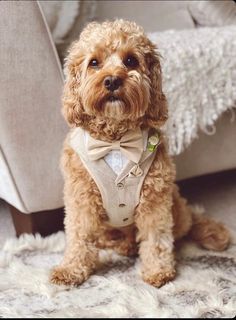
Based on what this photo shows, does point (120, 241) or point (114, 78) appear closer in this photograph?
point (114, 78)

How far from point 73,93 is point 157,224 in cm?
41

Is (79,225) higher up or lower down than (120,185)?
lower down

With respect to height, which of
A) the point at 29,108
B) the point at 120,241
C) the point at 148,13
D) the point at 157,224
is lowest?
the point at 120,241

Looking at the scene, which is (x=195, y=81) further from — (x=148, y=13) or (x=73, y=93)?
(x=148, y=13)

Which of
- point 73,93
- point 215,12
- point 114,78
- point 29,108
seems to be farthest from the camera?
point 215,12

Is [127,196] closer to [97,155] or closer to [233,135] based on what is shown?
[97,155]

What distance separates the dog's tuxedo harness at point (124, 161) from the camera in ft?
4.79

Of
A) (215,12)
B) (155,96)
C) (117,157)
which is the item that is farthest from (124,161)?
(215,12)

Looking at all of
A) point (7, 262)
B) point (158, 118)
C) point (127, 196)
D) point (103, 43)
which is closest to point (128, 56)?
point (103, 43)

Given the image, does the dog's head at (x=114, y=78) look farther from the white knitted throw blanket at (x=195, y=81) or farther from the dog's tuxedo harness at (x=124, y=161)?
the white knitted throw blanket at (x=195, y=81)

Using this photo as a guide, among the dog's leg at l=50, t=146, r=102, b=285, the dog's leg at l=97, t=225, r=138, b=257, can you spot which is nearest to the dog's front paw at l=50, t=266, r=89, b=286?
the dog's leg at l=50, t=146, r=102, b=285

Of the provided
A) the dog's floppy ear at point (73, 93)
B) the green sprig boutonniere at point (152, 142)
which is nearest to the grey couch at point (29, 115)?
the dog's floppy ear at point (73, 93)

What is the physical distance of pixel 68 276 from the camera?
5.14 ft

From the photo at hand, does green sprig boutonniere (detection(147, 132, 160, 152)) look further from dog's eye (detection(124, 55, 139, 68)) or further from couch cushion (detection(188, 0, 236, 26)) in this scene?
couch cushion (detection(188, 0, 236, 26))
